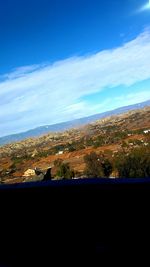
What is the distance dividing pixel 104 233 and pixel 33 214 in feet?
2.03

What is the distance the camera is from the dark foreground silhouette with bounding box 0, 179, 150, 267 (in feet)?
6.13

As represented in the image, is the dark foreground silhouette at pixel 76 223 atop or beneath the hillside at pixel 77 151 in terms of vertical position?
beneath

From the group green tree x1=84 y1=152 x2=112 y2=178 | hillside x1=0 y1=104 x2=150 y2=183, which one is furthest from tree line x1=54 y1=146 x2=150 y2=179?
hillside x1=0 y1=104 x2=150 y2=183

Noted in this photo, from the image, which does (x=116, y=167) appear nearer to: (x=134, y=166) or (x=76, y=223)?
(x=134, y=166)

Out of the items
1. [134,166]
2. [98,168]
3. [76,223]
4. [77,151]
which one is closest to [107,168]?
[98,168]

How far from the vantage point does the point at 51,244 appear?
211cm

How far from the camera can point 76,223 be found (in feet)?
7.43

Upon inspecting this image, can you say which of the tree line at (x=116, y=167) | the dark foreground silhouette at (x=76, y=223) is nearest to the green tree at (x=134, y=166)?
the tree line at (x=116, y=167)

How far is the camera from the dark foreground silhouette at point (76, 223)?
1.87m

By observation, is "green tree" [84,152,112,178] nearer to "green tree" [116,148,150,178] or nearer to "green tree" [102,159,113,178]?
"green tree" [102,159,113,178]

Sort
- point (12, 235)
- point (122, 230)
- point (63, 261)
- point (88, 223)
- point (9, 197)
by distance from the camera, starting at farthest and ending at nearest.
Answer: point (9, 197)
point (12, 235)
point (88, 223)
point (122, 230)
point (63, 261)

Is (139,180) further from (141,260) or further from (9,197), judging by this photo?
(9,197)

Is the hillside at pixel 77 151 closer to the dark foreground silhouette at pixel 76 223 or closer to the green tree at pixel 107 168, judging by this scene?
the green tree at pixel 107 168

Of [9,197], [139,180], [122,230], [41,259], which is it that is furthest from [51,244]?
[9,197]
